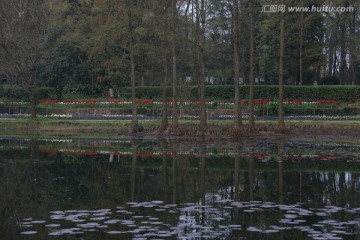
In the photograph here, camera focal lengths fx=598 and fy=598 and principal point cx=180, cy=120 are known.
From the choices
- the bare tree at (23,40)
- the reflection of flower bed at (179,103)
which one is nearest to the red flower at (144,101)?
the reflection of flower bed at (179,103)

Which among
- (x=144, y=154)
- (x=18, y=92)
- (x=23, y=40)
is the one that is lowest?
(x=144, y=154)

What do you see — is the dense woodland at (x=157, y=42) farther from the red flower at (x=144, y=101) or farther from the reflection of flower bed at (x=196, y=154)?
the reflection of flower bed at (x=196, y=154)

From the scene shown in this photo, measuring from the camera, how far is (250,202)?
51.1 feet

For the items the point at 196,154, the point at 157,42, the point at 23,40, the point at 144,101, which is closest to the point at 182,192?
the point at 196,154

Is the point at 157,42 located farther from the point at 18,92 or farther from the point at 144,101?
the point at 18,92

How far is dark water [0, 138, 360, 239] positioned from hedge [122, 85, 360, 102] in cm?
1809

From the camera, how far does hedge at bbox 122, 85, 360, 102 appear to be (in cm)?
4775

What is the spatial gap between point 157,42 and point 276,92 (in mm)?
11005

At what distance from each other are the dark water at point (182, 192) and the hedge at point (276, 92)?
18.1 meters

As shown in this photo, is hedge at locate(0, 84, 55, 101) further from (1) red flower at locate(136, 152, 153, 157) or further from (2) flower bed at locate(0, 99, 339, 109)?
(1) red flower at locate(136, 152, 153, 157)

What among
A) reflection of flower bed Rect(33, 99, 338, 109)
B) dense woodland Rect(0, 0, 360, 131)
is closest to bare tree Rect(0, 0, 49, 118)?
dense woodland Rect(0, 0, 360, 131)

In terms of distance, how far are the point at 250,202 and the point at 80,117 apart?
112 ft

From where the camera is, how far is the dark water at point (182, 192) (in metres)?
12.5

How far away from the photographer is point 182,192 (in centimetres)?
1728
